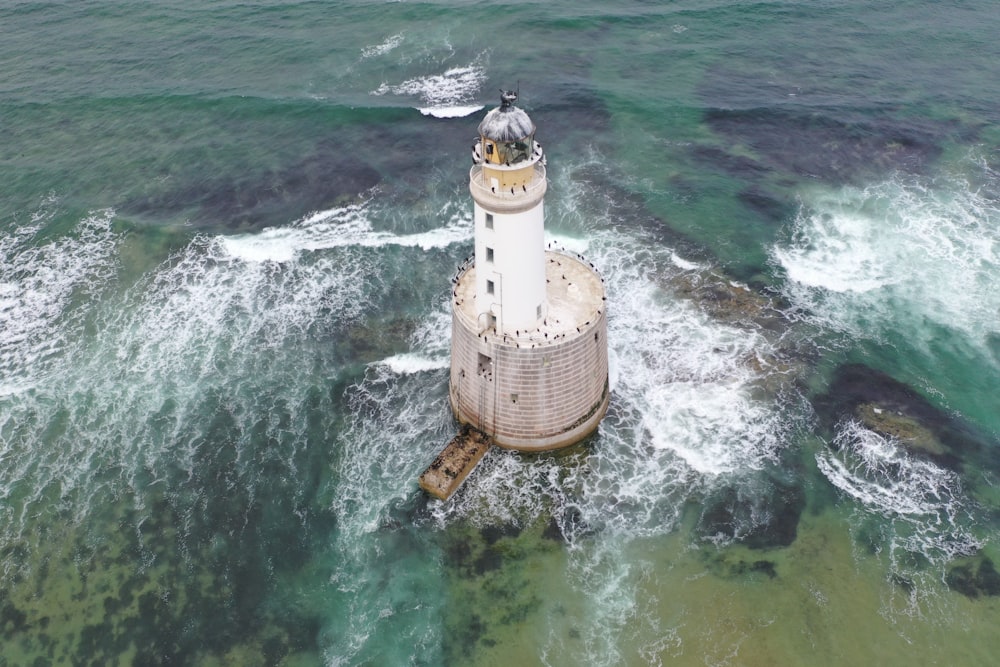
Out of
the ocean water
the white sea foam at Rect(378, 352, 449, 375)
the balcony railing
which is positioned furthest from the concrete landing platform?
the balcony railing

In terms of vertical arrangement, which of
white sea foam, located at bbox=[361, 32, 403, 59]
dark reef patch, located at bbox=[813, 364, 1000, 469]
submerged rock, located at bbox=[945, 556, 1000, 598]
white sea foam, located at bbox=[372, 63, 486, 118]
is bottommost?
submerged rock, located at bbox=[945, 556, 1000, 598]

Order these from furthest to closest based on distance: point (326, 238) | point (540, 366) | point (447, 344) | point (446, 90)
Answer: point (446, 90) → point (326, 238) → point (447, 344) → point (540, 366)

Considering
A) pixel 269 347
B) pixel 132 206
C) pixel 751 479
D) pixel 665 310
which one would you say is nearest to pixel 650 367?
pixel 665 310

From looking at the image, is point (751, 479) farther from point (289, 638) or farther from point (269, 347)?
point (269, 347)

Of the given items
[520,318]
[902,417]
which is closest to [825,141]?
[902,417]

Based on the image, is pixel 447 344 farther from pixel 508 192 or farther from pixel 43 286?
pixel 43 286

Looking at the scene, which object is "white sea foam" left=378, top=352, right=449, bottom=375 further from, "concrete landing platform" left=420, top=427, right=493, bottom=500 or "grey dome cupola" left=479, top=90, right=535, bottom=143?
"grey dome cupola" left=479, top=90, right=535, bottom=143
